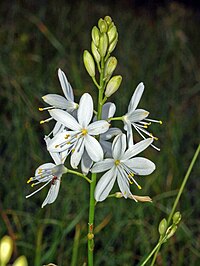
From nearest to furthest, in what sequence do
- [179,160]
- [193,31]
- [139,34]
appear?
[179,160] → [139,34] → [193,31]

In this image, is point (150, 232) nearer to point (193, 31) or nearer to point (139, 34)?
point (139, 34)

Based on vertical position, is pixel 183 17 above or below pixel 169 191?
above

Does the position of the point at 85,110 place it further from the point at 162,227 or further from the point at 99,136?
the point at 162,227

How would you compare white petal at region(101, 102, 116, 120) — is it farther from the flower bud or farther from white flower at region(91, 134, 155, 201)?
the flower bud

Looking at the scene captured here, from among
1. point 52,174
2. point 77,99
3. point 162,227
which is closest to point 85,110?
point 52,174

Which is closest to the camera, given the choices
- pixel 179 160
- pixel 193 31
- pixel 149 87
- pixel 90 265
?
pixel 90 265

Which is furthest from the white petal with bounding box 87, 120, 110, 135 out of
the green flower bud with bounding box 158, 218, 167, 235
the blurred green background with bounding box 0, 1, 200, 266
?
the blurred green background with bounding box 0, 1, 200, 266

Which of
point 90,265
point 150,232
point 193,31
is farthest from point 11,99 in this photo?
point 193,31

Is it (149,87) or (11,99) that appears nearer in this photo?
(11,99)
